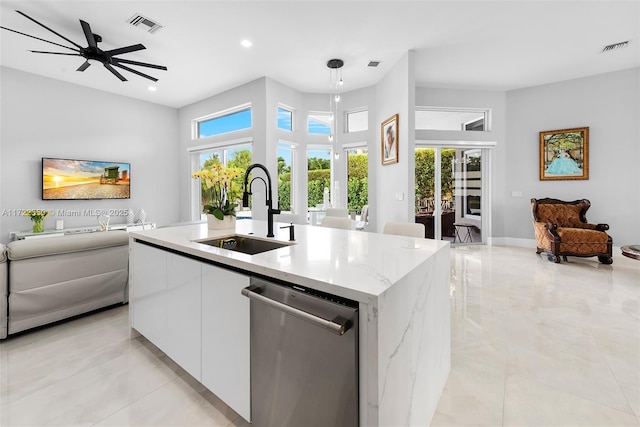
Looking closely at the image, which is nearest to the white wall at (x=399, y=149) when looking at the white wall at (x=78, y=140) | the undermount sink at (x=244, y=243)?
the undermount sink at (x=244, y=243)

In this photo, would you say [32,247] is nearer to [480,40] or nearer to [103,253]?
[103,253]

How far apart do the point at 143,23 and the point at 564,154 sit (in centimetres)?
714

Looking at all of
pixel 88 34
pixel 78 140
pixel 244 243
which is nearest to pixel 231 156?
pixel 78 140

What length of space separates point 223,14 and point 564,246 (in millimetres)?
5781

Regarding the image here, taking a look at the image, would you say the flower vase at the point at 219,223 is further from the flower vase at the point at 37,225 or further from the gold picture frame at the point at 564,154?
the gold picture frame at the point at 564,154

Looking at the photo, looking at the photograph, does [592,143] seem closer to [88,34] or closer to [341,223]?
[341,223]

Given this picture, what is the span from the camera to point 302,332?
0.99 meters

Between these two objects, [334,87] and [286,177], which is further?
[286,177]

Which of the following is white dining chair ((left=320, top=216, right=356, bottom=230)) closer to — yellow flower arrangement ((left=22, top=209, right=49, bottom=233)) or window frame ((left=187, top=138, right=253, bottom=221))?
window frame ((left=187, top=138, right=253, bottom=221))

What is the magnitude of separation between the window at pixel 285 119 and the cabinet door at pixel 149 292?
3970 millimetres

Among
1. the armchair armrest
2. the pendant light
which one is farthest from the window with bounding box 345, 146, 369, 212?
the armchair armrest

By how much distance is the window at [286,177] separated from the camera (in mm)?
5539

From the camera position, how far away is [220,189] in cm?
223

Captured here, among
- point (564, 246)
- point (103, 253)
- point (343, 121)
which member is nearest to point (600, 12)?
point (564, 246)
